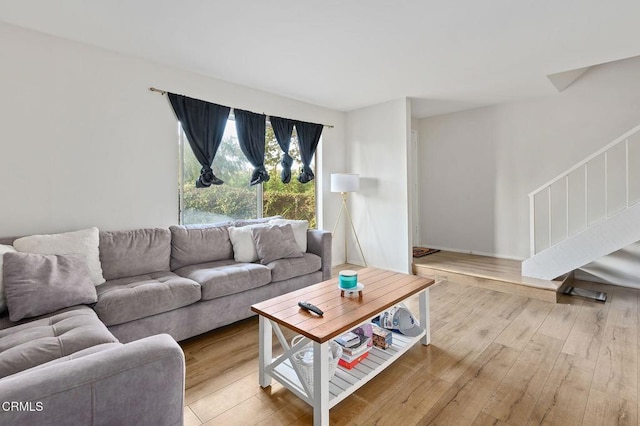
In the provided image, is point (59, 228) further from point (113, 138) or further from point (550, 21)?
point (550, 21)

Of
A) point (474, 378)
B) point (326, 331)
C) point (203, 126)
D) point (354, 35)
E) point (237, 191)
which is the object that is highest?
point (354, 35)

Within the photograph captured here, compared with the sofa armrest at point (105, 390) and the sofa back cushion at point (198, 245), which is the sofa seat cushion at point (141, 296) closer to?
the sofa back cushion at point (198, 245)

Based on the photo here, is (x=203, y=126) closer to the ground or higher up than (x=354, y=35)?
closer to the ground

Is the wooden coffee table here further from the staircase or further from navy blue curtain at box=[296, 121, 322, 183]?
navy blue curtain at box=[296, 121, 322, 183]

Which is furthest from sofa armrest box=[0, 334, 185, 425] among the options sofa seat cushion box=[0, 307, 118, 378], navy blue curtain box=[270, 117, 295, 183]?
navy blue curtain box=[270, 117, 295, 183]

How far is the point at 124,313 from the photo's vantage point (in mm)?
1972

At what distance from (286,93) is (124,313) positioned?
9.99 ft

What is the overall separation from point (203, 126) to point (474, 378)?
3.25m

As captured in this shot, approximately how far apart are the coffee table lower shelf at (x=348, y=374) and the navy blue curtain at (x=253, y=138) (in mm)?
2374

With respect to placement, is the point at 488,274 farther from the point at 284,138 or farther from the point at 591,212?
the point at 284,138

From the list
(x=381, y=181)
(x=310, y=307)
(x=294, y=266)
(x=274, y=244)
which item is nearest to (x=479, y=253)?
(x=381, y=181)

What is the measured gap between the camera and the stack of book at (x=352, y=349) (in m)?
1.84

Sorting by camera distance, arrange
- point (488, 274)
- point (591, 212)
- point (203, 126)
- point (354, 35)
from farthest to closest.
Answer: point (591, 212)
point (488, 274)
point (203, 126)
point (354, 35)

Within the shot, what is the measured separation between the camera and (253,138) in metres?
3.66
